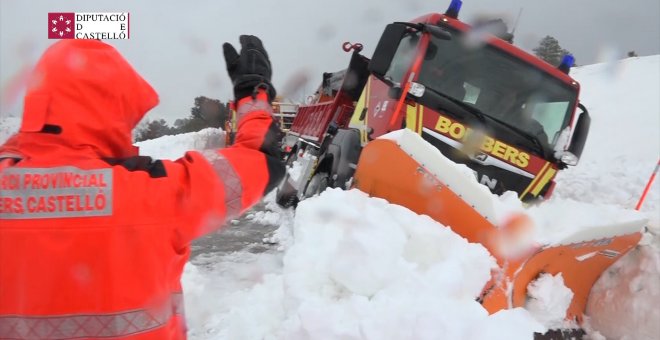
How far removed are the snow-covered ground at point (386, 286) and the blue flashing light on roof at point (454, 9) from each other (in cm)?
206

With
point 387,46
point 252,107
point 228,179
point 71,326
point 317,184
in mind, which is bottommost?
point 317,184

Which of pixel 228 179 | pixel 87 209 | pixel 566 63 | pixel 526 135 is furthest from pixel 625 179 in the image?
pixel 87 209

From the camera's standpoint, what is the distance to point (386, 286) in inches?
97.8

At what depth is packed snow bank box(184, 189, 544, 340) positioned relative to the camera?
7.38 ft

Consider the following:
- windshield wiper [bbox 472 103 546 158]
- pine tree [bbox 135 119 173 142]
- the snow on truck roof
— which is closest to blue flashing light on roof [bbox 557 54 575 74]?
the snow on truck roof

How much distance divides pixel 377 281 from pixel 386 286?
0.05m

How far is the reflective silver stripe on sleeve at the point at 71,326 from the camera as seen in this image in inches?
39.6

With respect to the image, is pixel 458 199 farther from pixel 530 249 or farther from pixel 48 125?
pixel 48 125

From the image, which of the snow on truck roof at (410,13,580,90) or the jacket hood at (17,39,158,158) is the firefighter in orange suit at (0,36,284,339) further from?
the snow on truck roof at (410,13,580,90)

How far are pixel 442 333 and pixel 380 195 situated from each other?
1308 mm

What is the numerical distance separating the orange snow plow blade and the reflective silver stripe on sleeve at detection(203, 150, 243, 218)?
2.00 m

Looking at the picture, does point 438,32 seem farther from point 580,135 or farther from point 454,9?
point 580,135

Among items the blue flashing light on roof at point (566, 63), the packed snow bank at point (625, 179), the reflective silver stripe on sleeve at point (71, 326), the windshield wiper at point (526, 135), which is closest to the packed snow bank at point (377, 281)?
the packed snow bank at point (625, 179)

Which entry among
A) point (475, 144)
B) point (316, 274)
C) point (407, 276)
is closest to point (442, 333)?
point (407, 276)
